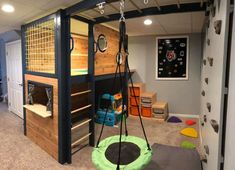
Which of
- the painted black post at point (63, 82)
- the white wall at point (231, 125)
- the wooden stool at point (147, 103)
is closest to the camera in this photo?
the white wall at point (231, 125)

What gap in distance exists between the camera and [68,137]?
2766 mm

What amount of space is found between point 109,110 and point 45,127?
5.83 ft

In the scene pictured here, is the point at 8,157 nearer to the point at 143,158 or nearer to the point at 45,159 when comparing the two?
the point at 45,159

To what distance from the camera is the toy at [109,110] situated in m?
4.38

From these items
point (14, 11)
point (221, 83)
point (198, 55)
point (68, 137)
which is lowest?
point (68, 137)

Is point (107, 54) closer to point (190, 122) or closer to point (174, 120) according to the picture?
point (174, 120)

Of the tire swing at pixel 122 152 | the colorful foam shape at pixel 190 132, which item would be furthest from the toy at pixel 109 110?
the tire swing at pixel 122 152

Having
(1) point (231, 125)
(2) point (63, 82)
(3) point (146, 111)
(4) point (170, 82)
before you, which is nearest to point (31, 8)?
(2) point (63, 82)

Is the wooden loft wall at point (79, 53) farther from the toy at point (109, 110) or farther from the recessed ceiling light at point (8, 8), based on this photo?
the recessed ceiling light at point (8, 8)

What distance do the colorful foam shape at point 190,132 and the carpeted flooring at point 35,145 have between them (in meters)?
0.13

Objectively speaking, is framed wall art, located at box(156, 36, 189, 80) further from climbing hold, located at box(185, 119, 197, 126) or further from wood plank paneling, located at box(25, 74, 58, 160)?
wood plank paneling, located at box(25, 74, 58, 160)

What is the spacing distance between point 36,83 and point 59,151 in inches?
49.3

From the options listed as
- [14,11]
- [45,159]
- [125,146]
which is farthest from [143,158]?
[14,11]

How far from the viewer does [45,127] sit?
305cm
